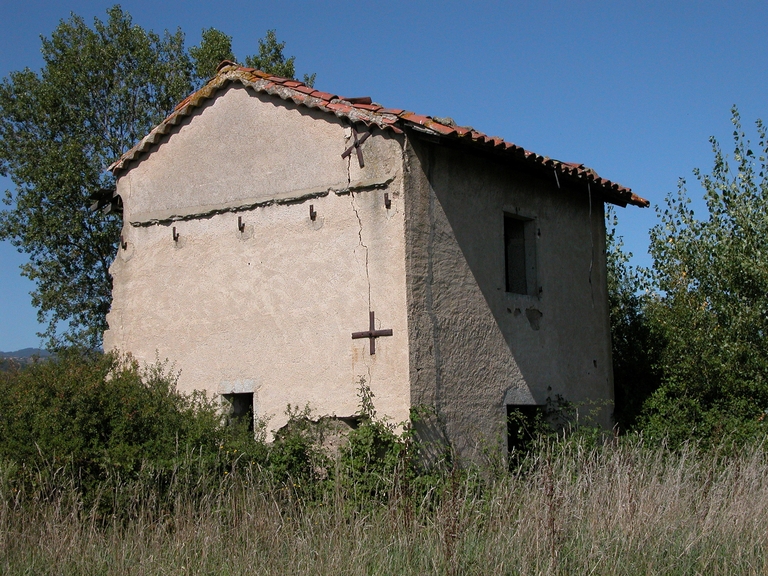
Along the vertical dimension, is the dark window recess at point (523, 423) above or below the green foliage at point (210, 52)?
below

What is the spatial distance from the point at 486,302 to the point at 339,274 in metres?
1.80

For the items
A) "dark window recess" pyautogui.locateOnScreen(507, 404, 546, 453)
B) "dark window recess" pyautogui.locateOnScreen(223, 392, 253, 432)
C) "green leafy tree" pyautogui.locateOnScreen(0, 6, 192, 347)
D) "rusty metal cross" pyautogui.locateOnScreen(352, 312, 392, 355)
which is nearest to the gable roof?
"rusty metal cross" pyautogui.locateOnScreen(352, 312, 392, 355)

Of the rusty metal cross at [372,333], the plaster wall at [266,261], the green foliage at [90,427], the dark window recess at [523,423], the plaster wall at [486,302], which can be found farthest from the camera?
the dark window recess at [523,423]

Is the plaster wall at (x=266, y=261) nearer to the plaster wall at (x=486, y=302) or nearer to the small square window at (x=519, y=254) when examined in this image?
the plaster wall at (x=486, y=302)

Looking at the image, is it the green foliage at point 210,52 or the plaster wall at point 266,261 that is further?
the green foliage at point 210,52

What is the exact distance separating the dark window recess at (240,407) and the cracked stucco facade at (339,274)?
0.19 m

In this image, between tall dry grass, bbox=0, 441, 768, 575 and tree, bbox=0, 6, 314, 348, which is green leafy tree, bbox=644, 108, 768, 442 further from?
tree, bbox=0, 6, 314, 348

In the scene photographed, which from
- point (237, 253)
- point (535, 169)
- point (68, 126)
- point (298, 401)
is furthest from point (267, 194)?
point (68, 126)

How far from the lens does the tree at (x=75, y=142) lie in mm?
19422

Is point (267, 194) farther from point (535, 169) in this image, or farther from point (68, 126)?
point (68, 126)

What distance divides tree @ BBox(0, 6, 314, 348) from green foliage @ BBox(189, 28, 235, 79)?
32.4 inches

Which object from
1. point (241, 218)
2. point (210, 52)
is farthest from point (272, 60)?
point (241, 218)

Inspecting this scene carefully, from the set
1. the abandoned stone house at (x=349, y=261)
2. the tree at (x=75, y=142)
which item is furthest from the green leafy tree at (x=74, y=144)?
the abandoned stone house at (x=349, y=261)

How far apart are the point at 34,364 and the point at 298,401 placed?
11.5 feet
